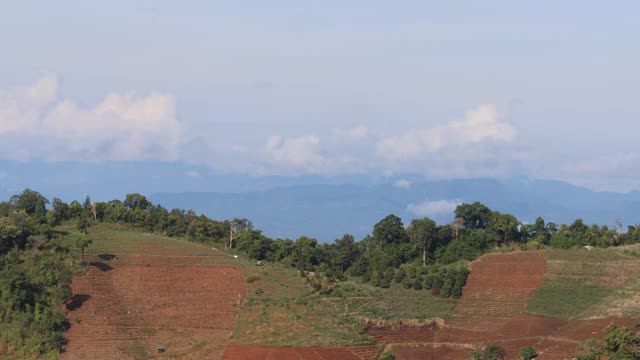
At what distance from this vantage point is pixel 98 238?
75.1 metres

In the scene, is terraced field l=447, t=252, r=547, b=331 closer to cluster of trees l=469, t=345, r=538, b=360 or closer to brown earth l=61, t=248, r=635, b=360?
brown earth l=61, t=248, r=635, b=360

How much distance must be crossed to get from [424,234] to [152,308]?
3232cm

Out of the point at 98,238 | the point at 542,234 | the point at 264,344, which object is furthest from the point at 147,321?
the point at 542,234

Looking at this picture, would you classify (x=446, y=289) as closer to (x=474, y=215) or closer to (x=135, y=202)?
(x=474, y=215)

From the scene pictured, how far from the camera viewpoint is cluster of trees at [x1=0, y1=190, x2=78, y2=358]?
57.2 meters

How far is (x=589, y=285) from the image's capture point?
67750mm

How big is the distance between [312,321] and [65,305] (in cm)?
1897

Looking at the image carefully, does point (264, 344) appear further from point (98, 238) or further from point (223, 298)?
point (98, 238)

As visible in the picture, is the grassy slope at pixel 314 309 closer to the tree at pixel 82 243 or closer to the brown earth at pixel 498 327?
the brown earth at pixel 498 327

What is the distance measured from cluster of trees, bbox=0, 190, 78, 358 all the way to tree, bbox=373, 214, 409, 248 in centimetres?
3429

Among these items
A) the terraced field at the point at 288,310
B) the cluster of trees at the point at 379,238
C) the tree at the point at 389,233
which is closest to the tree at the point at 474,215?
the cluster of trees at the point at 379,238

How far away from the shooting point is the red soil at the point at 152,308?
58.2 metres

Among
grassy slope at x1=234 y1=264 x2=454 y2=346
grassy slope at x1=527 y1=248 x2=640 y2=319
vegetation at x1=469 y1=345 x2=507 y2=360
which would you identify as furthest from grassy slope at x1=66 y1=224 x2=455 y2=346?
vegetation at x1=469 y1=345 x2=507 y2=360

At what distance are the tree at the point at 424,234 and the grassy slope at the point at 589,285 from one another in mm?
14237
